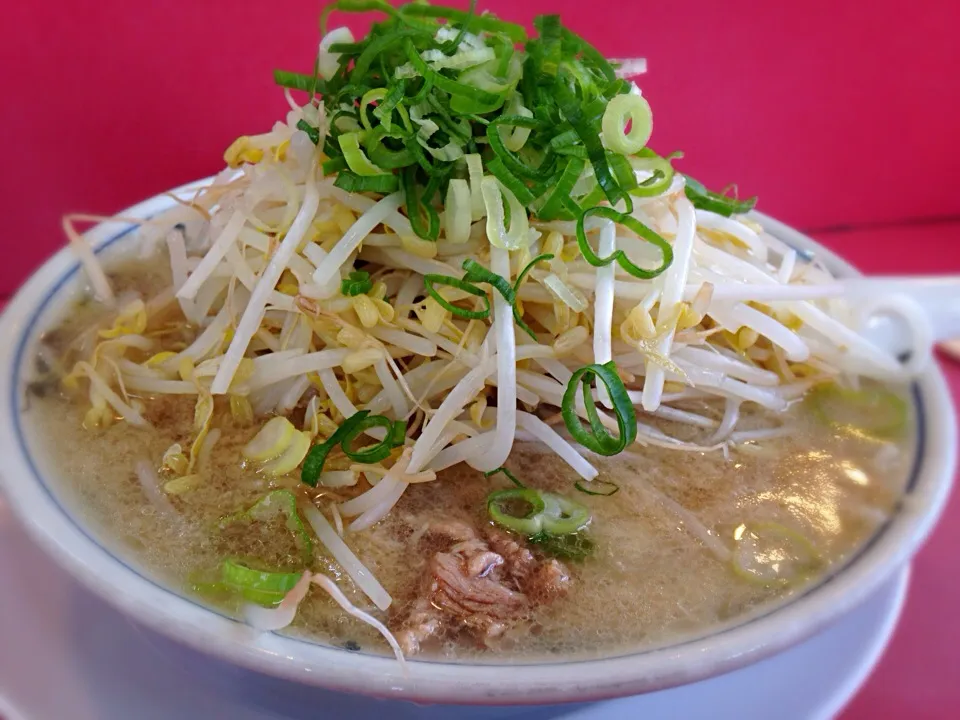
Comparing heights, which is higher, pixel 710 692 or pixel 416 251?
pixel 416 251

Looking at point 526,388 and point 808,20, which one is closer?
point 526,388

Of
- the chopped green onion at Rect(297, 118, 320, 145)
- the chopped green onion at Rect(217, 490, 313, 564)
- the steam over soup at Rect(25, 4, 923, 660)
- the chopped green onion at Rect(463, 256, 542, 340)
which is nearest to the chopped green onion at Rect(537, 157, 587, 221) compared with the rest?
the steam over soup at Rect(25, 4, 923, 660)

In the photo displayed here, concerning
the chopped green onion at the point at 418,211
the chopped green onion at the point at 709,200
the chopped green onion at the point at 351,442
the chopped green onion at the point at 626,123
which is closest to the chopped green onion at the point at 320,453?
the chopped green onion at the point at 351,442

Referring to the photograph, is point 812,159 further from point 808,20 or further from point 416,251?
point 416,251

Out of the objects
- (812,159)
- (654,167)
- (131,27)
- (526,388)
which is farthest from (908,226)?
(131,27)

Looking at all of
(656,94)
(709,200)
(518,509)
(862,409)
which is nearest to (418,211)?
(518,509)

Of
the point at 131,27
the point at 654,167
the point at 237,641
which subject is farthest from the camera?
the point at 131,27

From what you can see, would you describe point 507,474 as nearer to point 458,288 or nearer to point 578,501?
point 578,501

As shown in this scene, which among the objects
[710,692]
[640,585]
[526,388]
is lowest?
[710,692]

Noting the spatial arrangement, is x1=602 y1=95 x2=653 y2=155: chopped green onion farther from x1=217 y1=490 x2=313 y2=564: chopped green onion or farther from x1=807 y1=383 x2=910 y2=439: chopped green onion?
x1=217 y1=490 x2=313 y2=564: chopped green onion
